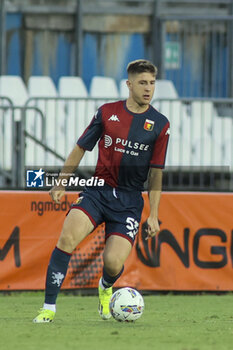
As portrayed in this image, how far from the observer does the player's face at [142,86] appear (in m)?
8.16

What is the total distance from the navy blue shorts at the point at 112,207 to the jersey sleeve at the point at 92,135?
389 millimetres

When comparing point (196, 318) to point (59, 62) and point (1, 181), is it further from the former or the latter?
point (59, 62)

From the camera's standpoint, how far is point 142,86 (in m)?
8.18

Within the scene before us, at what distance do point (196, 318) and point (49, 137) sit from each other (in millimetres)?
6779

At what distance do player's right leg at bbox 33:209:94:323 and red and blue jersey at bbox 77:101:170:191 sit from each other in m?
0.53

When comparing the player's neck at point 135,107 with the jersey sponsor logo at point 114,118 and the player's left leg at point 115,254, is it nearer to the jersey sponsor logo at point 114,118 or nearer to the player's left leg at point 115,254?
the jersey sponsor logo at point 114,118

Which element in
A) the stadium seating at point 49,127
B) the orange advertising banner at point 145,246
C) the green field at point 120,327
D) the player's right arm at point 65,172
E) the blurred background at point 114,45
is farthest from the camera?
the blurred background at point 114,45

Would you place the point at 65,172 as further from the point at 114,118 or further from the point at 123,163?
the point at 114,118

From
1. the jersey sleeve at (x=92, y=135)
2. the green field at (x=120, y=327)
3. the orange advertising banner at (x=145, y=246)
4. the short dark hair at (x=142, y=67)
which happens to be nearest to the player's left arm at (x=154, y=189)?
the jersey sleeve at (x=92, y=135)

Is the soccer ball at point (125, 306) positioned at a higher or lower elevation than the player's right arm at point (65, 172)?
lower

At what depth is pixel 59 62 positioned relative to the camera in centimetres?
1875

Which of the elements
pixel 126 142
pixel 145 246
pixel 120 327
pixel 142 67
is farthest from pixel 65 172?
pixel 145 246

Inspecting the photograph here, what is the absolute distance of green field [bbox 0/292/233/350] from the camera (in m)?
6.71

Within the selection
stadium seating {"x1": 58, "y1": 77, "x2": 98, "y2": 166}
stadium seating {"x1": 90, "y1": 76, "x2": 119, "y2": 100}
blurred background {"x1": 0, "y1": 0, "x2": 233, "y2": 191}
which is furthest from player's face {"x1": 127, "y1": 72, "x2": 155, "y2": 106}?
stadium seating {"x1": 90, "y1": 76, "x2": 119, "y2": 100}
